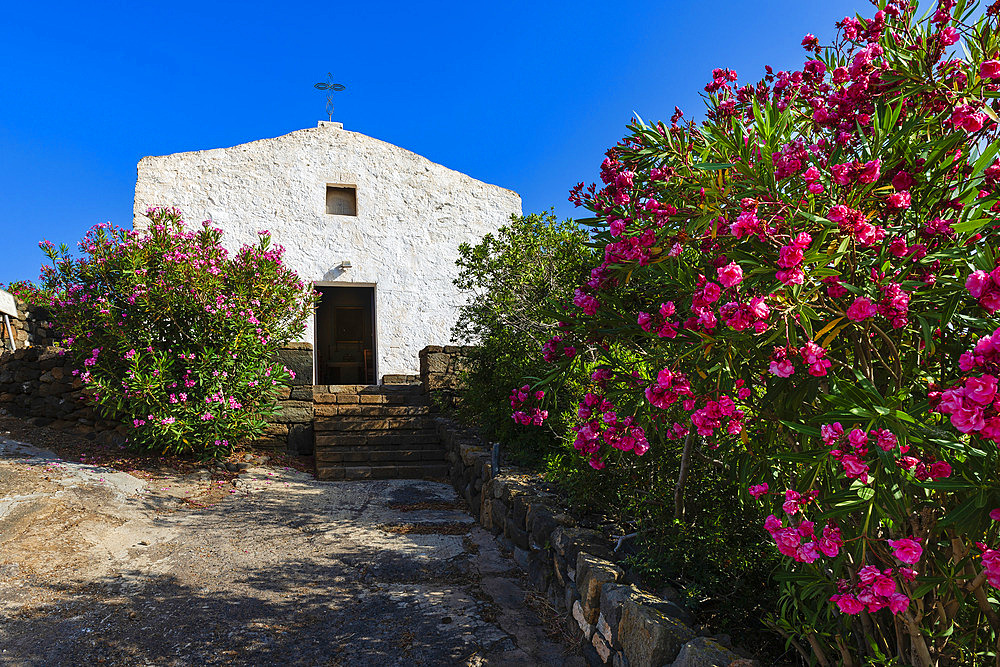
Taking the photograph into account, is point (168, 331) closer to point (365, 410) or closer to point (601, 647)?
point (365, 410)

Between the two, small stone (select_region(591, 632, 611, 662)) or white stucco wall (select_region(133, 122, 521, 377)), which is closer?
small stone (select_region(591, 632, 611, 662))

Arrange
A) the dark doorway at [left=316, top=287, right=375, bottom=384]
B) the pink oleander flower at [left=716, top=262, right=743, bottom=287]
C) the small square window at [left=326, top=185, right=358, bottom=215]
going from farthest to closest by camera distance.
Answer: the dark doorway at [left=316, top=287, right=375, bottom=384], the small square window at [left=326, top=185, right=358, bottom=215], the pink oleander flower at [left=716, top=262, right=743, bottom=287]

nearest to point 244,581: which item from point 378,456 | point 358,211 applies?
point 378,456

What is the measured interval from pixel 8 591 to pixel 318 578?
1.82m

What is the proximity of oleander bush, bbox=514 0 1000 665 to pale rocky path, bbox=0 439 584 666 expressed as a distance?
5.76 ft

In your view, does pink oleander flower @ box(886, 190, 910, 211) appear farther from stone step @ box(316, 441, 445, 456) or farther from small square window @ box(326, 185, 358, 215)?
small square window @ box(326, 185, 358, 215)

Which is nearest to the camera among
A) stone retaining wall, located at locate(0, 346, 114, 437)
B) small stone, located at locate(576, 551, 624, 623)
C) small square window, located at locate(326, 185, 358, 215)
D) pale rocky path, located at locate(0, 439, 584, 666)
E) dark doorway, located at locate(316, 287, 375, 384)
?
small stone, located at locate(576, 551, 624, 623)

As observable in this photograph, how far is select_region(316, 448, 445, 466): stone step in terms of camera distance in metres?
7.73

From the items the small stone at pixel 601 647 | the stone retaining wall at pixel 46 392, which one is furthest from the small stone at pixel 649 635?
the stone retaining wall at pixel 46 392

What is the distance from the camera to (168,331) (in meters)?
7.02

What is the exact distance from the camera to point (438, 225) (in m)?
12.1

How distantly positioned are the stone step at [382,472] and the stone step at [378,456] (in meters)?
0.11

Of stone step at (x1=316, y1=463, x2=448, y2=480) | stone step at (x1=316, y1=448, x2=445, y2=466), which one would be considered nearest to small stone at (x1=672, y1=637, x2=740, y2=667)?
stone step at (x1=316, y1=463, x2=448, y2=480)

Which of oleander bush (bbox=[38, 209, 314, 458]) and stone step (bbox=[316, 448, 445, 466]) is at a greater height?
oleander bush (bbox=[38, 209, 314, 458])
